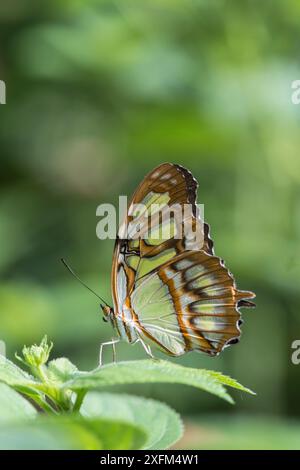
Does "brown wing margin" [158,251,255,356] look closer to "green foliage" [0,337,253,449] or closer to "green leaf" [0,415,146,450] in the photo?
"green foliage" [0,337,253,449]

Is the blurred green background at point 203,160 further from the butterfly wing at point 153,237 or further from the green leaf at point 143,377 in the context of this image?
the green leaf at point 143,377

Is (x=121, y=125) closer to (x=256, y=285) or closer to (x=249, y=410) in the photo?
(x=256, y=285)

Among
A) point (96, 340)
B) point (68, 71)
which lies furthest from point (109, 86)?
point (96, 340)

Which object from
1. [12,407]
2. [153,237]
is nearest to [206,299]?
[153,237]

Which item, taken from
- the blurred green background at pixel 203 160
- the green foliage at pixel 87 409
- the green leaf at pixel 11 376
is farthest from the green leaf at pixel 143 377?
the blurred green background at pixel 203 160

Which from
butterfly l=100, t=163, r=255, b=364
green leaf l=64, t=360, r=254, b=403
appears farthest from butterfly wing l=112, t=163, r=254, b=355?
green leaf l=64, t=360, r=254, b=403

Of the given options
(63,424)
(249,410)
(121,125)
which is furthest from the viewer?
(121,125)
